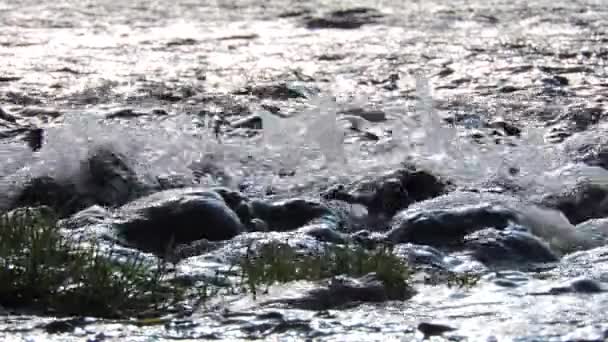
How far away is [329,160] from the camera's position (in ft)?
32.7

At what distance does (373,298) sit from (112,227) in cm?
240

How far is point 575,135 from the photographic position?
10836mm

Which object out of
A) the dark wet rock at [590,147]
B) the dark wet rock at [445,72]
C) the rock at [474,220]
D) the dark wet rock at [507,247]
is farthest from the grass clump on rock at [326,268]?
the dark wet rock at [445,72]

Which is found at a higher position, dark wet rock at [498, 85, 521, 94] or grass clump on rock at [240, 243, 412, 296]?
grass clump on rock at [240, 243, 412, 296]

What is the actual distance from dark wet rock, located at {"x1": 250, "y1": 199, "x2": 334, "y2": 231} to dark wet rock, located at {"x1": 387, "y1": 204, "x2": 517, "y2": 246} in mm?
493

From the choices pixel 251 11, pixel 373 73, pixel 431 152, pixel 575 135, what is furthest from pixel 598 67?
pixel 251 11

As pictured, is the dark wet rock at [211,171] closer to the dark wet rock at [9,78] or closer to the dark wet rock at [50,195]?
the dark wet rock at [50,195]

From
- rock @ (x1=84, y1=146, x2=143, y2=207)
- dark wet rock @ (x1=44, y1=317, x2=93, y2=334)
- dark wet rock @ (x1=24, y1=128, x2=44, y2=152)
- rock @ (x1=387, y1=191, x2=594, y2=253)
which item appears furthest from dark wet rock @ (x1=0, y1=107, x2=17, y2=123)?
dark wet rock @ (x1=44, y1=317, x2=93, y2=334)

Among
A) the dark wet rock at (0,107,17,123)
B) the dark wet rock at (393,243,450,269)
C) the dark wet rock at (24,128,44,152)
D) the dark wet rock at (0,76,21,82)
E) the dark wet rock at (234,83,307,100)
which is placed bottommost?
the dark wet rock at (0,76,21,82)

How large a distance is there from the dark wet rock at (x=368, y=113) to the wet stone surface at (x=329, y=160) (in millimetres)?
35

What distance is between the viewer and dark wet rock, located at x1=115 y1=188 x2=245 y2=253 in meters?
7.93

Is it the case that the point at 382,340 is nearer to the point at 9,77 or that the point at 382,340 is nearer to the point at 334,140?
the point at 334,140

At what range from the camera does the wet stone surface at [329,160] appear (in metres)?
5.89

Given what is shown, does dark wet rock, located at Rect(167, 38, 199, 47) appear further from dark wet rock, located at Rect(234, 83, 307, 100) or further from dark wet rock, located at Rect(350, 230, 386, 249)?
dark wet rock, located at Rect(350, 230, 386, 249)
